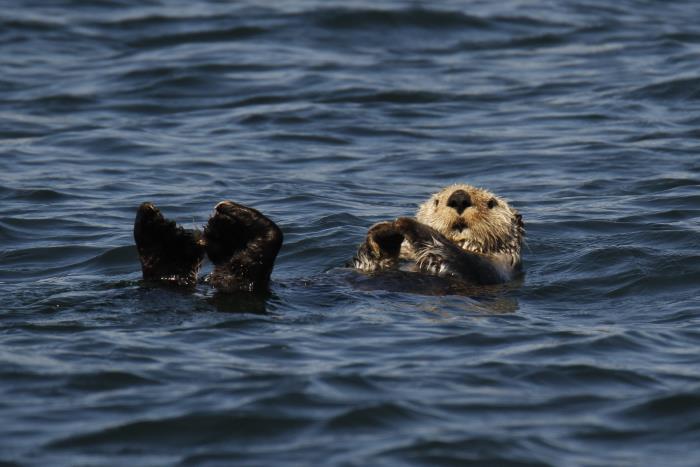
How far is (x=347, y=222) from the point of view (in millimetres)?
9016

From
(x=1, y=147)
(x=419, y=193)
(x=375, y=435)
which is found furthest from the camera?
(x=1, y=147)

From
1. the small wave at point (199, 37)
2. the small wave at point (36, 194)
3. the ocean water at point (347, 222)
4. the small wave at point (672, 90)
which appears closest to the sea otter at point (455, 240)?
the ocean water at point (347, 222)

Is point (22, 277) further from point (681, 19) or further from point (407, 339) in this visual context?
point (681, 19)

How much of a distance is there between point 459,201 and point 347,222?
1972 mm

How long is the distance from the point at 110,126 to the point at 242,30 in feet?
14.5

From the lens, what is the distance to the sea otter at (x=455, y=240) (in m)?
6.62

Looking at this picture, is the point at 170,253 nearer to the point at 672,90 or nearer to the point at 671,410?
the point at 671,410

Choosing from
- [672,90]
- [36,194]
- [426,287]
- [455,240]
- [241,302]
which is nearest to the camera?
[241,302]

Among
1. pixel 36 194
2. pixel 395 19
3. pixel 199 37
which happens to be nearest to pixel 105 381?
pixel 36 194

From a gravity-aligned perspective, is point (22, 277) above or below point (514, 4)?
below

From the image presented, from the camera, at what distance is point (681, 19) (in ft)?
56.0

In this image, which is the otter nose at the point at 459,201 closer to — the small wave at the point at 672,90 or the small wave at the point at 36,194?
the small wave at the point at 36,194

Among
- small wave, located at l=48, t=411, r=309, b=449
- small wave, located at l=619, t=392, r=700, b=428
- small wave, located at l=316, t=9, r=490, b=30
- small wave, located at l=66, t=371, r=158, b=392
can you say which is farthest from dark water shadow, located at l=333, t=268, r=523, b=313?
small wave, located at l=316, t=9, r=490, b=30

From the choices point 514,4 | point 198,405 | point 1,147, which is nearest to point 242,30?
point 514,4
